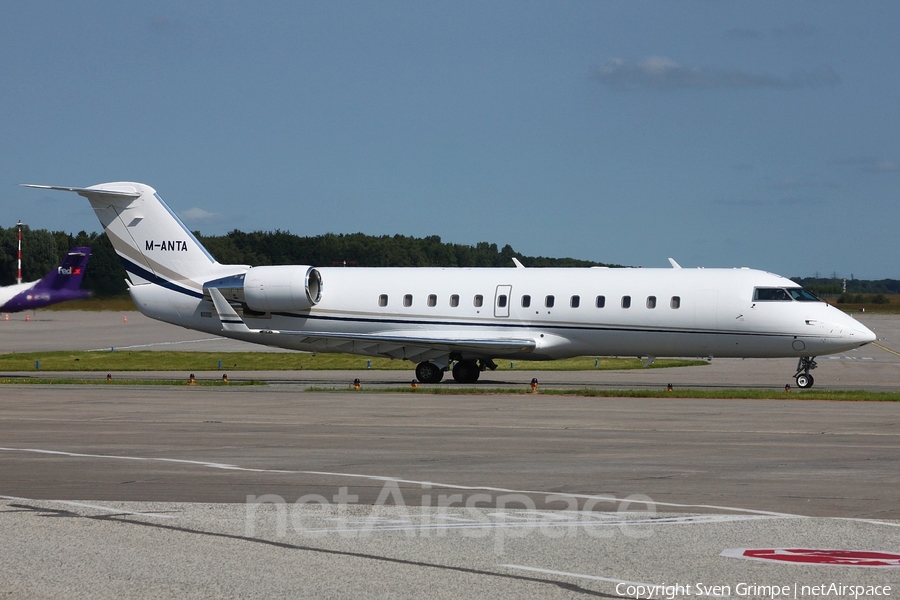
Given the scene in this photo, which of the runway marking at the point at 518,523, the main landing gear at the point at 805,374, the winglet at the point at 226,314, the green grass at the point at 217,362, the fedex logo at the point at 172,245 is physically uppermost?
the fedex logo at the point at 172,245

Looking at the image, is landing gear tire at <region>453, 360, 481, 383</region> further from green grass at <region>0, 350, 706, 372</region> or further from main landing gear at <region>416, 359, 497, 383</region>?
green grass at <region>0, 350, 706, 372</region>

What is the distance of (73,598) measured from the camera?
7.78 meters

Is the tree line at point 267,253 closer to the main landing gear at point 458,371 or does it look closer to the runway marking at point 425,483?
the main landing gear at point 458,371

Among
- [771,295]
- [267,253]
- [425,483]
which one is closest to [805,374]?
[771,295]

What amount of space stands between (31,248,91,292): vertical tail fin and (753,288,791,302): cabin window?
2767 centimetres

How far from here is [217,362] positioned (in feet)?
145

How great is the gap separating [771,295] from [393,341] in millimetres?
10855

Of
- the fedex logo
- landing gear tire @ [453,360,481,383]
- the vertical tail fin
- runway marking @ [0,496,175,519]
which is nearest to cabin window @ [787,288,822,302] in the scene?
landing gear tire @ [453,360,481,383]

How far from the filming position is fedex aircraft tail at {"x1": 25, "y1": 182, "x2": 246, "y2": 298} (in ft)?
116

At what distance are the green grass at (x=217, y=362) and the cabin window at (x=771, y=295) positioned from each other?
11989 millimetres

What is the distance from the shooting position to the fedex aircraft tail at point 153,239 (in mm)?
35312

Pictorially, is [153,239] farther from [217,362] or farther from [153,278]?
[217,362]

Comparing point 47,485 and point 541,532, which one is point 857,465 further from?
point 47,485

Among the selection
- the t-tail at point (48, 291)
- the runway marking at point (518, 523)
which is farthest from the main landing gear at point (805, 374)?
the t-tail at point (48, 291)
